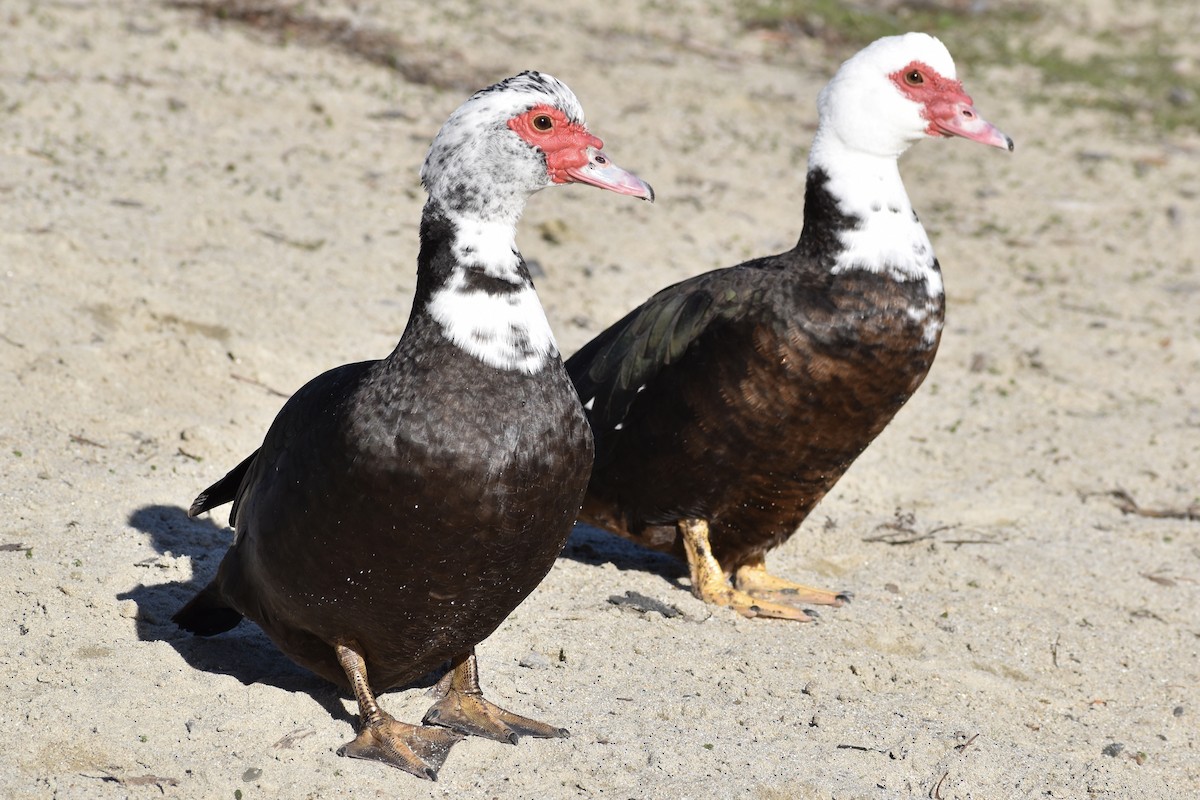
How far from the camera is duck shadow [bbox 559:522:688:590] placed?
5.71 meters

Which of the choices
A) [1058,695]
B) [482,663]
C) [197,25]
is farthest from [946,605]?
[197,25]

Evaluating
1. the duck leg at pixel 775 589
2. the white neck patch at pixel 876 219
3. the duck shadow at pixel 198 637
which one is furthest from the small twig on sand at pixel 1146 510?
the duck shadow at pixel 198 637

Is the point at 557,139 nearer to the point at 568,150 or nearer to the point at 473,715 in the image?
the point at 568,150

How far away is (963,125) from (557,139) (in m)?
2.17

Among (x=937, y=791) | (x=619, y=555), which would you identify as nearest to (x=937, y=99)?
(x=619, y=555)

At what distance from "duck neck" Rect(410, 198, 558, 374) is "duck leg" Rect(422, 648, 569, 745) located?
3.59 ft

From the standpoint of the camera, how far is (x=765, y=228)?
355 inches

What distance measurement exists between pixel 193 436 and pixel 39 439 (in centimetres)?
61

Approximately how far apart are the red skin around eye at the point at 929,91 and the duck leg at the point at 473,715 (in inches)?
103

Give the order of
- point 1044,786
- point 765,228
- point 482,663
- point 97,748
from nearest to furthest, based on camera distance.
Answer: point 97,748
point 1044,786
point 482,663
point 765,228

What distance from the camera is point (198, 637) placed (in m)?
4.51

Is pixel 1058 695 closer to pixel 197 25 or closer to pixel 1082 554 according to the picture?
pixel 1082 554

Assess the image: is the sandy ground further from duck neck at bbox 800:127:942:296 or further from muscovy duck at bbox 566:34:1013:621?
duck neck at bbox 800:127:942:296

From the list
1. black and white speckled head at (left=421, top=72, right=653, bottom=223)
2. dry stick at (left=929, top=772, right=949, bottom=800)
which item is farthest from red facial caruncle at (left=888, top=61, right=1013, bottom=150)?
dry stick at (left=929, top=772, right=949, bottom=800)
